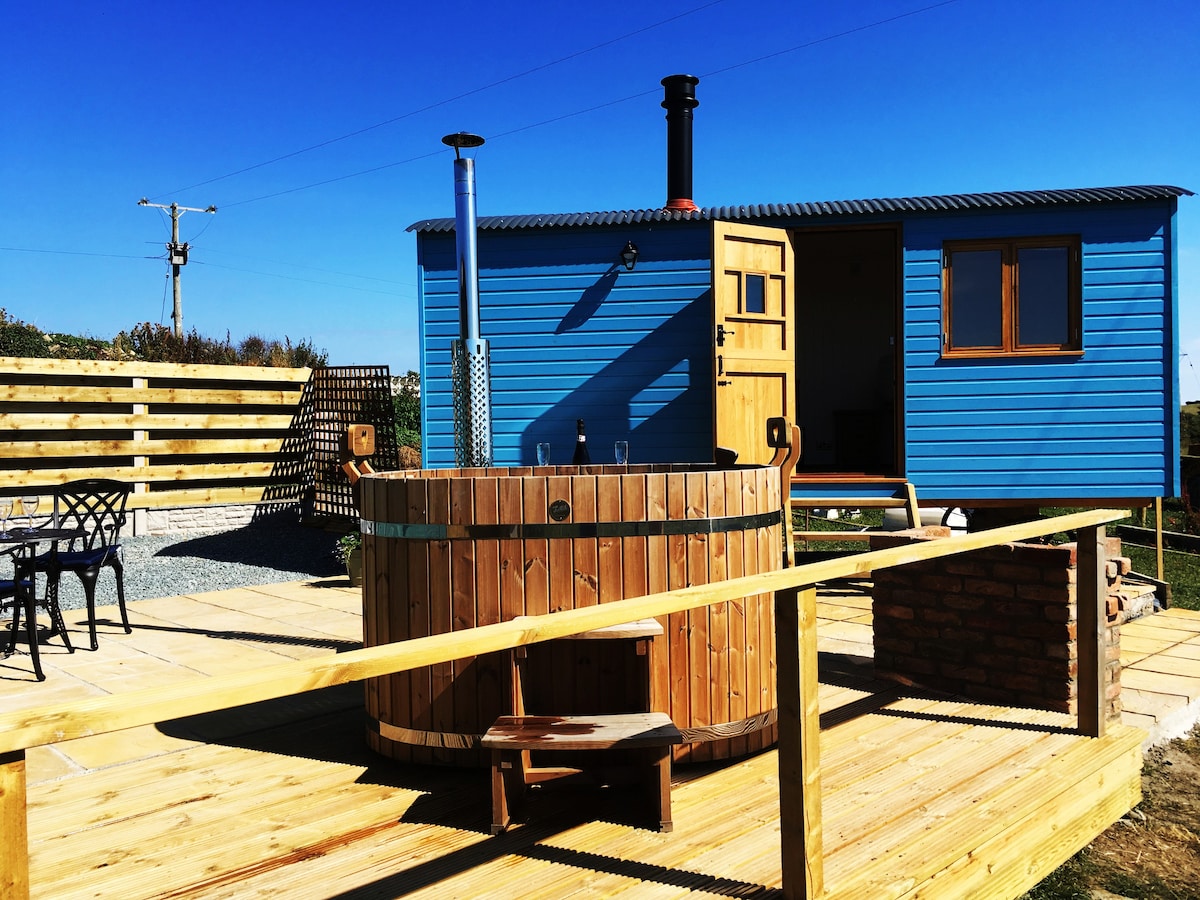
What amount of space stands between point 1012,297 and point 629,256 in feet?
10.9

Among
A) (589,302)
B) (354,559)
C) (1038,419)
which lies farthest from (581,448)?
(1038,419)

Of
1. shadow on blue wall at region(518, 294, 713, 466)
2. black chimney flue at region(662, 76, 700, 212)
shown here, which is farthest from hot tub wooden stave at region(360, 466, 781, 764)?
black chimney flue at region(662, 76, 700, 212)

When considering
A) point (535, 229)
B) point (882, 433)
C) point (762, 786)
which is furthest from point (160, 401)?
point (762, 786)

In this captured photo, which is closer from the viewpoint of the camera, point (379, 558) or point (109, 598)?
point (379, 558)

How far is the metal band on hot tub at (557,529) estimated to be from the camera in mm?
3223

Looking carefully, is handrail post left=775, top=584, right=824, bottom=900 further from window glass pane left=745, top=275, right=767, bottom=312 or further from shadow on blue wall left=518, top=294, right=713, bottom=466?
shadow on blue wall left=518, top=294, right=713, bottom=466

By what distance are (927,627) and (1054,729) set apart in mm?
773

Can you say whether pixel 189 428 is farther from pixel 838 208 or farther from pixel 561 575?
pixel 561 575

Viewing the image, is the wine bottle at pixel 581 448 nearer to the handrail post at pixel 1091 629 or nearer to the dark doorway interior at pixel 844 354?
the dark doorway interior at pixel 844 354

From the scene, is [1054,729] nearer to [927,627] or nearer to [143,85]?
[927,627]

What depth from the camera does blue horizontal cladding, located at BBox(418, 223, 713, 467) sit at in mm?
8648

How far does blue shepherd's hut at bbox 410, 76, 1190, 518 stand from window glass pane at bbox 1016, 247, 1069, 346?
0.06 ft

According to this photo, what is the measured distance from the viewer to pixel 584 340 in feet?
28.7

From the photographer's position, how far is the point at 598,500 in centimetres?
324
